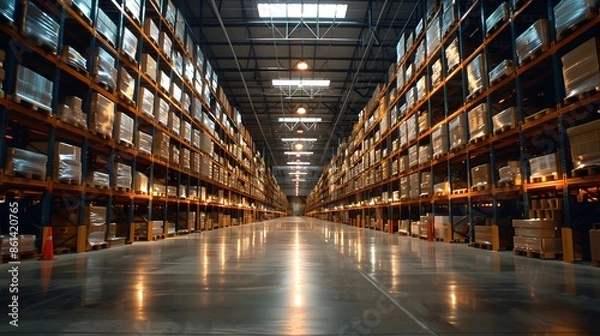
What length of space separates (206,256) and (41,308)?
132 inches

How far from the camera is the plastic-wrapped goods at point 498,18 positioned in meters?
6.96

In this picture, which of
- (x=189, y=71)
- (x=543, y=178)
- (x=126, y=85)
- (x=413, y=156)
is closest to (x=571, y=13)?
(x=543, y=178)

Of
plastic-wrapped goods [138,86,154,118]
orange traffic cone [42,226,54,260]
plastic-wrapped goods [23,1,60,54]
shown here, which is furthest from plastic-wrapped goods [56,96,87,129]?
plastic-wrapped goods [138,86,154,118]

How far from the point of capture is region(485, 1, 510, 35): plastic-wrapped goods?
6961mm

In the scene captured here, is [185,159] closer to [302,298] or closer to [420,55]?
[420,55]

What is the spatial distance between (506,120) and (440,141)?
2.71 metres

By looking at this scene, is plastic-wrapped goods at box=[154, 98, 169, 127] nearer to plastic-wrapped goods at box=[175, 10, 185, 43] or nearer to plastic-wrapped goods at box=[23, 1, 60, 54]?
plastic-wrapped goods at box=[175, 10, 185, 43]

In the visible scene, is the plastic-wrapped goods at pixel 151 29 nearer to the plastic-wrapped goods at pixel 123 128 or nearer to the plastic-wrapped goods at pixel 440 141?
the plastic-wrapped goods at pixel 123 128

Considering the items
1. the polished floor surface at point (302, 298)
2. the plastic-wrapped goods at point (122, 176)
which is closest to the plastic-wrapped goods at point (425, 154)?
the polished floor surface at point (302, 298)

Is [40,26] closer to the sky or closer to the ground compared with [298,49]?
closer to the ground

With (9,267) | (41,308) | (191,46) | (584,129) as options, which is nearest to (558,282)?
(584,129)

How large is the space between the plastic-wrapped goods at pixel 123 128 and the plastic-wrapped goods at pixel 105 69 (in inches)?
25.5

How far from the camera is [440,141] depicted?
9.62 m

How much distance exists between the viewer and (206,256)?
600 cm
